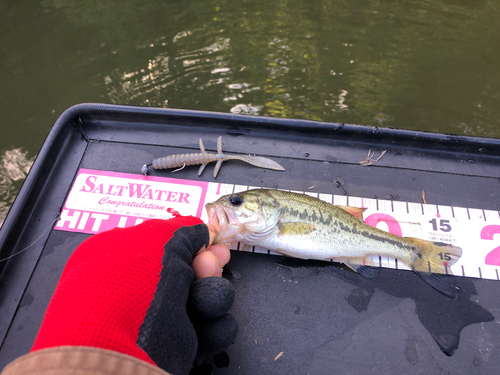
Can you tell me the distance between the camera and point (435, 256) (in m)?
2.40

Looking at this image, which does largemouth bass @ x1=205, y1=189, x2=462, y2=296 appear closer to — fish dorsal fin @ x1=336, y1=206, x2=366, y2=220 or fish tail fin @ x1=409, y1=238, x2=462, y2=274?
fish tail fin @ x1=409, y1=238, x2=462, y2=274

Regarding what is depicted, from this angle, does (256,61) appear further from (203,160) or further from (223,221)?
(223,221)

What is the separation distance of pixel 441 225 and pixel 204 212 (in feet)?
6.60

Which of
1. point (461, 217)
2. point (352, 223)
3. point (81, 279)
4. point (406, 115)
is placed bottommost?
point (406, 115)

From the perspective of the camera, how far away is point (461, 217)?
2621 millimetres

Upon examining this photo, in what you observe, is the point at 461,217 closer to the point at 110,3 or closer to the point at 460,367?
the point at 460,367

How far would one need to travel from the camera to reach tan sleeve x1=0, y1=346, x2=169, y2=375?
1.03 meters

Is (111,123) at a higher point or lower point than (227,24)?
higher

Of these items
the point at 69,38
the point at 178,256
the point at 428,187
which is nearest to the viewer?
the point at 178,256

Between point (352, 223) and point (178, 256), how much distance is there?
4.69 ft

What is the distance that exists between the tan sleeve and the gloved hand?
0.09 meters

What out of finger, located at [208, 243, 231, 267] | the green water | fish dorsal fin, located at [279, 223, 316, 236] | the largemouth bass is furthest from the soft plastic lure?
the green water

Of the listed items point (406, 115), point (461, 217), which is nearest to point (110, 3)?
point (406, 115)

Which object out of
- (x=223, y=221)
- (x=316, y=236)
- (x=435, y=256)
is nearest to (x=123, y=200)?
(x=223, y=221)
